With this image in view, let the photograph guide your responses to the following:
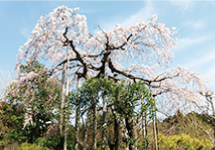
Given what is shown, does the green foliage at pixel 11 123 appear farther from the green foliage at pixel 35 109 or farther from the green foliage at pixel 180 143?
the green foliage at pixel 180 143

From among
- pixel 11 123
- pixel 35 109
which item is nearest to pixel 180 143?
pixel 35 109

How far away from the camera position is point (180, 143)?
32.3 feet

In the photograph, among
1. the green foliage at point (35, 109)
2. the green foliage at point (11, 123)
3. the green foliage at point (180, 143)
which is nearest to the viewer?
the green foliage at point (35, 109)

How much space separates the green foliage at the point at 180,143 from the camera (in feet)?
30.2

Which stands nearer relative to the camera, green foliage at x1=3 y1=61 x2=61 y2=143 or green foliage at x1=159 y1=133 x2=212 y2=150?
green foliage at x1=3 y1=61 x2=61 y2=143

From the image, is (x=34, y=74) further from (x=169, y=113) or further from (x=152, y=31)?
(x=169, y=113)

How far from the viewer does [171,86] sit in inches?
377

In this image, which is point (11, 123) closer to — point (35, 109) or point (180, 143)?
point (35, 109)

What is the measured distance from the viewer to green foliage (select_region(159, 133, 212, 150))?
9201 millimetres

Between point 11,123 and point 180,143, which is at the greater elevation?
point 11,123

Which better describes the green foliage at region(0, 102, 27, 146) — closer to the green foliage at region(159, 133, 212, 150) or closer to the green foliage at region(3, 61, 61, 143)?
the green foliage at region(3, 61, 61, 143)

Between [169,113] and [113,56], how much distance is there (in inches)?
Result: 201

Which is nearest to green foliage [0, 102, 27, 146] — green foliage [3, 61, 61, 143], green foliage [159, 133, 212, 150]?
green foliage [3, 61, 61, 143]

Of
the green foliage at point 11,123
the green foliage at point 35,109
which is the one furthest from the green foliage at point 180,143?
the green foliage at point 11,123
